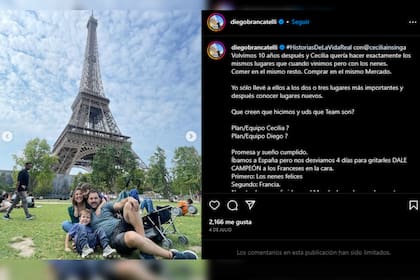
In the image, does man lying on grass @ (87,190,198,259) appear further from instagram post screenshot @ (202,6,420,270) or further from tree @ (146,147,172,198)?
instagram post screenshot @ (202,6,420,270)

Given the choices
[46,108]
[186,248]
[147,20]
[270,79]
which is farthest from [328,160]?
[46,108]

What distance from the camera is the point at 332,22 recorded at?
1707 mm

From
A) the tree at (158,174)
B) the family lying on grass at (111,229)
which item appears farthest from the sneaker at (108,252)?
the tree at (158,174)

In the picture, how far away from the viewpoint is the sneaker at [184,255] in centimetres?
170

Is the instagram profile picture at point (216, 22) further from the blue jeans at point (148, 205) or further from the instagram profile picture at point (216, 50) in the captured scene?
the blue jeans at point (148, 205)

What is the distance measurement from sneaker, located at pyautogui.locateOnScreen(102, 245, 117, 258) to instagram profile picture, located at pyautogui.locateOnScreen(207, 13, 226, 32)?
44.2 inches

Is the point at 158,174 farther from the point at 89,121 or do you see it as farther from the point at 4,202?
the point at 4,202

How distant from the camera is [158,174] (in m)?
1.83

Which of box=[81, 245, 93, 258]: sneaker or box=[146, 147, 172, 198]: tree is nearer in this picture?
box=[81, 245, 93, 258]: sneaker

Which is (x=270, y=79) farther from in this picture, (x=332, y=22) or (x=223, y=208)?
(x=223, y=208)

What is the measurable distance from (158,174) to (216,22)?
78 centimetres

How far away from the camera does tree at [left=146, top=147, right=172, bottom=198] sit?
1822 millimetres

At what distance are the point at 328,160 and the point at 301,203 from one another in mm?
230

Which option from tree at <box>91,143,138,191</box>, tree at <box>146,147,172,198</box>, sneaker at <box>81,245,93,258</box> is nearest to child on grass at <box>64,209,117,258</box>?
sneaker at <box>81,245,93,258</box>
